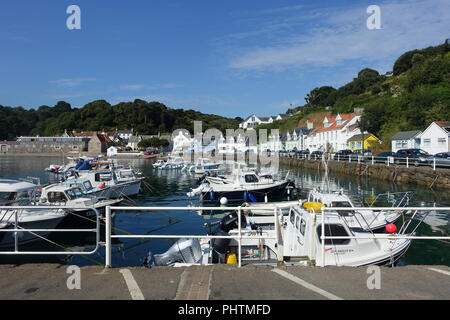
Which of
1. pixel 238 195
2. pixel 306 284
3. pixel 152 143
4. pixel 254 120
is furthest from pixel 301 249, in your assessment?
pixel 254 120

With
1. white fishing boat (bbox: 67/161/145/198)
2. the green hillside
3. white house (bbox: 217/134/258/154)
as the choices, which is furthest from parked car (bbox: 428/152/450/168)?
white house (bbox: 217/134/258/154)

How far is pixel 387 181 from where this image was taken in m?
37.1

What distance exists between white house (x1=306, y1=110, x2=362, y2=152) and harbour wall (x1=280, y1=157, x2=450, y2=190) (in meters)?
19.4

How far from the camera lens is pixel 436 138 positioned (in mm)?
41750

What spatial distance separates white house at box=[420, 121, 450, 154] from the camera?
4042cm

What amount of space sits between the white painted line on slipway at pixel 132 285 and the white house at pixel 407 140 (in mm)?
49772

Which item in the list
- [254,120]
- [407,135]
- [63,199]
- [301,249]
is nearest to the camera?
[301,249]

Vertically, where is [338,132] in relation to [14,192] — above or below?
above

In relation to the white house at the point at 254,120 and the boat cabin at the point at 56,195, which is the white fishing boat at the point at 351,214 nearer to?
the boat cabin at the point at 56,195

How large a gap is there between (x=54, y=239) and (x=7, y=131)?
17845cm

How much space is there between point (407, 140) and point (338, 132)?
2614 centimetres

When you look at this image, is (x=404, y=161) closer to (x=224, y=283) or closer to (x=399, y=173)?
(x=399, y=173)

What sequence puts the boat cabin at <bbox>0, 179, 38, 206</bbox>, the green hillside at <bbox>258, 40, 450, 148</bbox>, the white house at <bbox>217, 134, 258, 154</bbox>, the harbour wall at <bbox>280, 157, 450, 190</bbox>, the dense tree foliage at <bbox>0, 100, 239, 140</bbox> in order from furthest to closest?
the dense tree foliage at <bbox>0, 100, 239, 140</bbox> < the white house at <bbox>217, 134, 258, 154</bbox> < the green hillside at <bbox>258, 40, 450, 148</bbox> < the harbour wall at <bbox>280, 157, 450, 190</bbox> < the boat cabin at <bbox>0, 179, 38, 206</bbox>

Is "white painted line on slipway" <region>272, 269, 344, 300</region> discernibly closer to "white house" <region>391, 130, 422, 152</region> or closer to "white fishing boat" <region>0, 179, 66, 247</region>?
"white fishing boat" <region>0, 179, 66, 247</region>
